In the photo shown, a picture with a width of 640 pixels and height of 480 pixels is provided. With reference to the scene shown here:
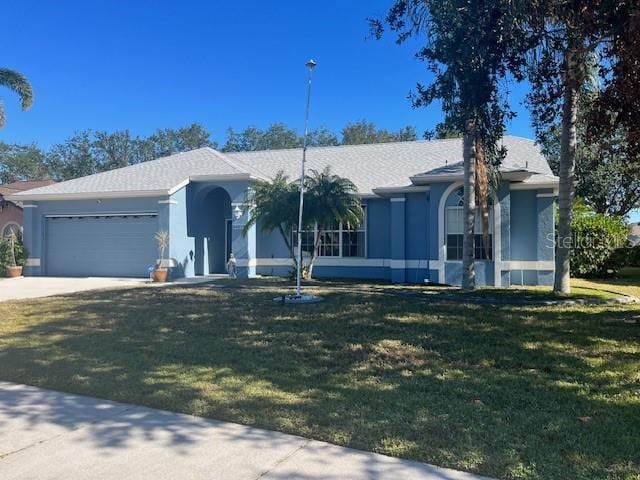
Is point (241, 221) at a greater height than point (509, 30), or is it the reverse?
point (509, 30)

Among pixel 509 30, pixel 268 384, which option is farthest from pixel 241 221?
pixel 268 384

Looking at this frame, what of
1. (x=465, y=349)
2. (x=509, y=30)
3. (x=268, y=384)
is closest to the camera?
(x=268, y=384)

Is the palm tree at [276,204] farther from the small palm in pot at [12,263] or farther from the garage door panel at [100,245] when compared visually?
the small palm in pot at [12,263]

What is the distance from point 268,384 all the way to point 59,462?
8.05ft

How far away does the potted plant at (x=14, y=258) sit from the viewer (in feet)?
67.6

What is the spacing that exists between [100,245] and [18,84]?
262 inches

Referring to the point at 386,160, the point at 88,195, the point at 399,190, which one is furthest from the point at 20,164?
the point at 399,190

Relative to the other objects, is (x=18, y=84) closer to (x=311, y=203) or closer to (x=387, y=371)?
(x=311, y=203)

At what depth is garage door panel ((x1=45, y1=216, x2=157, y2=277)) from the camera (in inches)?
799

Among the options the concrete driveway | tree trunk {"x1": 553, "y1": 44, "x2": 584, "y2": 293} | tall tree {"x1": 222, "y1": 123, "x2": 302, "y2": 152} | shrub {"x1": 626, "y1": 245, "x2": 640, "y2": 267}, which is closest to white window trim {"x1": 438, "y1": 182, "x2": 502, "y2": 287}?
tree trunk {"x1": 553, "y1": 44, "x2": 584, "y2": 293}

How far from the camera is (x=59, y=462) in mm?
4094

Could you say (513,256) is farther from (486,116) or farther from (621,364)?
(621,364)

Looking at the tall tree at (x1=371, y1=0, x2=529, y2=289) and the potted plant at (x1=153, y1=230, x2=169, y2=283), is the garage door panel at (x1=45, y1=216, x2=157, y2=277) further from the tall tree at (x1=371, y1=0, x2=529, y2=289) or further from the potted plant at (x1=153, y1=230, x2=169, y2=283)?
the tall tree at (x1=371, y1=0, x2=529, y2=289)

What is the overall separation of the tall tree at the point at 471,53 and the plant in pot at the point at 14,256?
17530 millimetres
